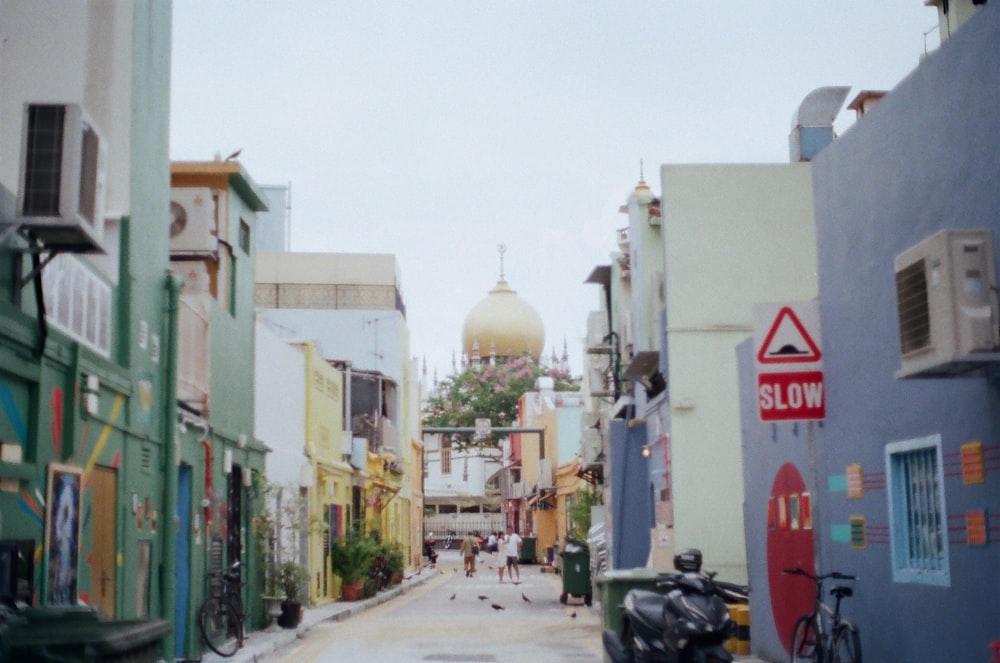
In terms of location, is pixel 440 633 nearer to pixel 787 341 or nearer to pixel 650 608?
pixel 650 608

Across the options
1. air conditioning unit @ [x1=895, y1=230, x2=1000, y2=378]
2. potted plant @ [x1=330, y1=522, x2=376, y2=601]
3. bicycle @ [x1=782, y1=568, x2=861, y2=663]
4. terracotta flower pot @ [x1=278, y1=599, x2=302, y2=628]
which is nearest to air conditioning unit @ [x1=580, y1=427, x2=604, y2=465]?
potted plant @ [x1=330, y1=522, x2=376, y2=601]

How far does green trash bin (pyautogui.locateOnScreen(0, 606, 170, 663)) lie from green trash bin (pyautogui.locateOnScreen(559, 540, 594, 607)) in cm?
2228

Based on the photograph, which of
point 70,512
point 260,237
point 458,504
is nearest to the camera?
point 70,512

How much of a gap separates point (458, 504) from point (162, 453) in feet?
258

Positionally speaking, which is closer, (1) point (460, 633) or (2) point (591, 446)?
(1) point (460, 633)

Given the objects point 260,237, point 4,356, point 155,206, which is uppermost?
point 260,237

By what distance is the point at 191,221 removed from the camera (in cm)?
1986

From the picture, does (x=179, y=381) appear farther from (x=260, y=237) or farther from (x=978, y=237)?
(x=260, y=237)

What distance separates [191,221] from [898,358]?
38.4 ft

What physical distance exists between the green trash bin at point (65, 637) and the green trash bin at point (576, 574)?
22.3 m

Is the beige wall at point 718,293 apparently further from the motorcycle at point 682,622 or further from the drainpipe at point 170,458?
the motorcycle at point 682,622

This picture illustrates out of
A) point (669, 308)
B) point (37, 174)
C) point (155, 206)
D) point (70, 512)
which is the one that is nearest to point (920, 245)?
point (37, 174)

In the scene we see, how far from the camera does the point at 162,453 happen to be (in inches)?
650

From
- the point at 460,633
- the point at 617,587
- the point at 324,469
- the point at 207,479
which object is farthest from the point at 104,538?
the point at 324,469
